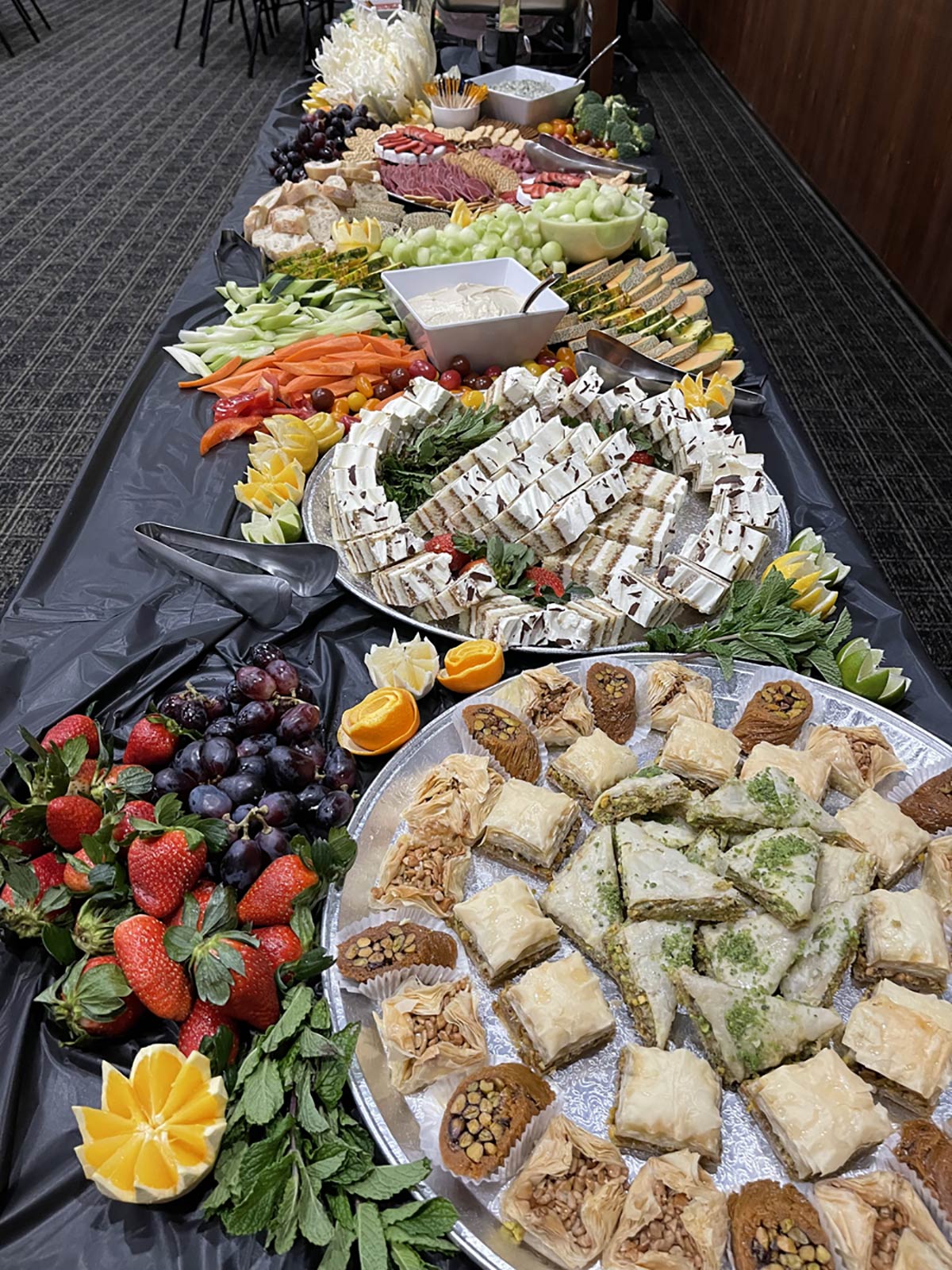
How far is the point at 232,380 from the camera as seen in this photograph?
8.04 ft

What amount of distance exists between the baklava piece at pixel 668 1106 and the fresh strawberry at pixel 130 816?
2.32 feet

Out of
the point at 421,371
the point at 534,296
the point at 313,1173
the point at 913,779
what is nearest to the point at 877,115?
the point at 534,296

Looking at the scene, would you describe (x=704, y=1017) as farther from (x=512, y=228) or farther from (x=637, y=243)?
(x=637, y=243)

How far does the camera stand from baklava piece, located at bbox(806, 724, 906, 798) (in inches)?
55.3

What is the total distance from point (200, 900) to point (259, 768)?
24cm

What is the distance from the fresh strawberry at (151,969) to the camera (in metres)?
1.05

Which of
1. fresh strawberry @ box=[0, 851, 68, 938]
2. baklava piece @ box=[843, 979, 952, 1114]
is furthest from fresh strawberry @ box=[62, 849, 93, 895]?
baklava piece @ box=[843, 979, 952, 1114]

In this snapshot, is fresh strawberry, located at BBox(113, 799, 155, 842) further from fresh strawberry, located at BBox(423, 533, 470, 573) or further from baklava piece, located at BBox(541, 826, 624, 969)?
fresh strawberry, located at BBox(423, 533, 470, 573)

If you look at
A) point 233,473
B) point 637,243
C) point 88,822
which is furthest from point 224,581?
point 637,243

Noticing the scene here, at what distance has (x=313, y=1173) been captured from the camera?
0.96 m

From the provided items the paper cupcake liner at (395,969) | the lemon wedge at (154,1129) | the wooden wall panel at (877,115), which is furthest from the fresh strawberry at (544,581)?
the wooden wall panel at (877,115)

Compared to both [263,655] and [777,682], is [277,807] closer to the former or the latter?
[263,655]

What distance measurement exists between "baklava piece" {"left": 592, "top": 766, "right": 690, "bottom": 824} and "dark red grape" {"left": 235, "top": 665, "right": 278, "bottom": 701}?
0.58 meters

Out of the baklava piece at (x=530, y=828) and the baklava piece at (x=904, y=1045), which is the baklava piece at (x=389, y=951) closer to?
the baklava piece at (x=530, y=828)
